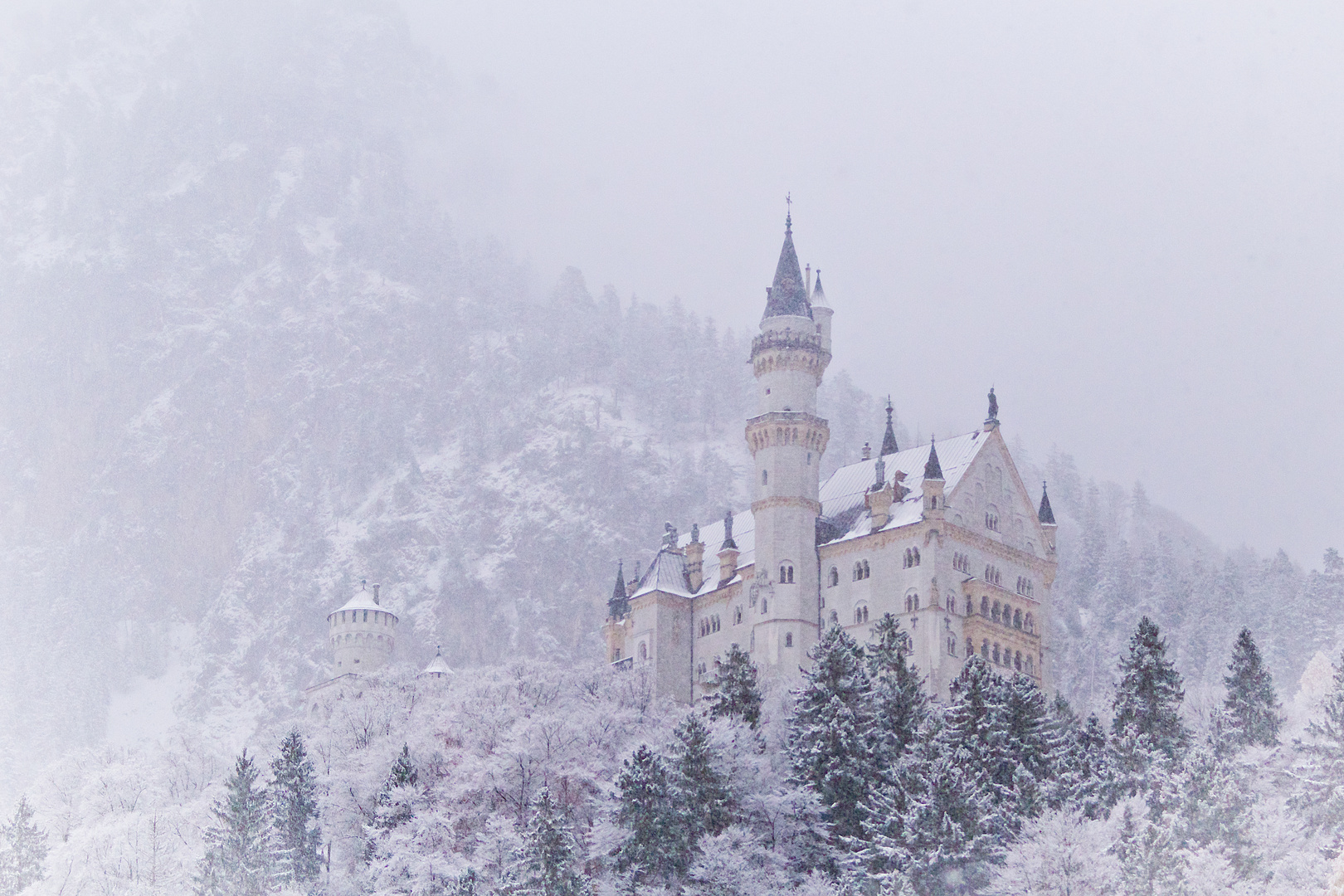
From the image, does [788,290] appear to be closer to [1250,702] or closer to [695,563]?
[695,563]

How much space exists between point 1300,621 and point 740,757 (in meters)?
71.7

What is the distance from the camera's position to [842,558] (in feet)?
302

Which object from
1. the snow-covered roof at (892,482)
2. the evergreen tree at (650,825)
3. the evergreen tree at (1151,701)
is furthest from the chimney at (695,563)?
the evergreen tree at (1151,701)

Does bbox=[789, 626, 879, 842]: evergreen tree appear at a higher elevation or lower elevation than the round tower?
lower

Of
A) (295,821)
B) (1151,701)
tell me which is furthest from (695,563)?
(1151,701)

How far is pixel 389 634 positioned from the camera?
422 feet

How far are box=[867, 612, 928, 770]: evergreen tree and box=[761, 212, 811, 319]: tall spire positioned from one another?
3105 centimetres

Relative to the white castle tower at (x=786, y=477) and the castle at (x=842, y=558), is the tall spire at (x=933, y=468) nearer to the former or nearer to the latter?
the castle at (x=842, y=558)

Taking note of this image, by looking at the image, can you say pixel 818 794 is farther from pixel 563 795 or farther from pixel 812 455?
pixel 812 455

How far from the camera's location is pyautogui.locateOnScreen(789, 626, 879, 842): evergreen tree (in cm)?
6141

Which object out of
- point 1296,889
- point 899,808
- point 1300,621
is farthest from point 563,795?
point 1300,621

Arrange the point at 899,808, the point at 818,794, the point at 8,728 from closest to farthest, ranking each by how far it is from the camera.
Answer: the point at 899,808 < the point at 818,794 < the point at 8,728

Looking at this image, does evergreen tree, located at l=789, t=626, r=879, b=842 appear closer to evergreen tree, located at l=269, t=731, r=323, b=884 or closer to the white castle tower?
evergreen tree, located at l=269, t=731, r=323, b=884

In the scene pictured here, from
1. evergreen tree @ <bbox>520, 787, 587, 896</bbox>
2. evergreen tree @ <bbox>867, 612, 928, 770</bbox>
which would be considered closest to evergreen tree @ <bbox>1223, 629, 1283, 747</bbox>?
evergreen tree @ <bbox>867, 612, 928, 770</bbox>
